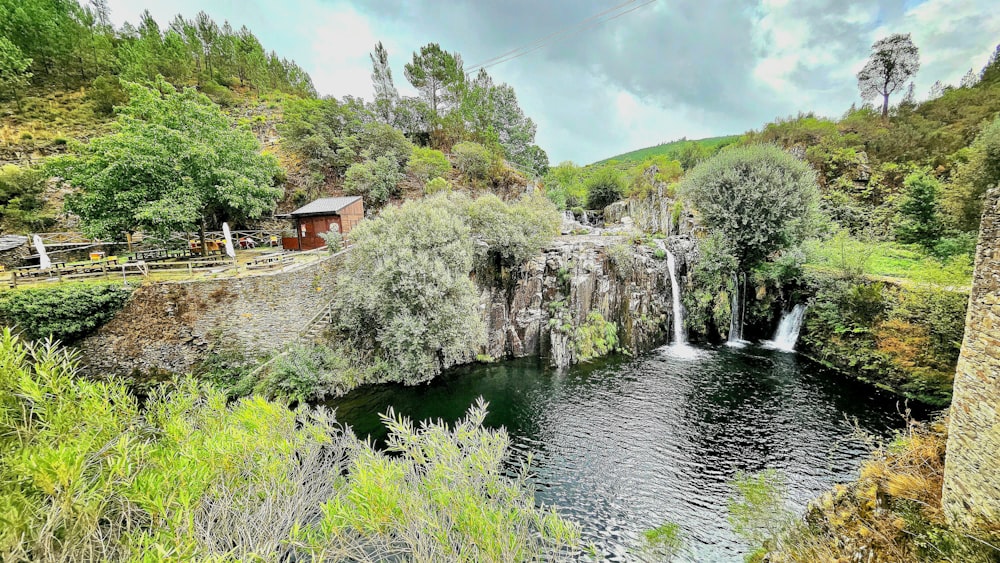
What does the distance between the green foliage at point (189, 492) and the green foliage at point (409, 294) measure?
8.87 meters

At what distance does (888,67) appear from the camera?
32.0 metres

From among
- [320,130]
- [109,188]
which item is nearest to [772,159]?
[109,188]

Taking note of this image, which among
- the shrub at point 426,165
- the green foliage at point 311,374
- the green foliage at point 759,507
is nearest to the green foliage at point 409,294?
the green foliage at point 311,374

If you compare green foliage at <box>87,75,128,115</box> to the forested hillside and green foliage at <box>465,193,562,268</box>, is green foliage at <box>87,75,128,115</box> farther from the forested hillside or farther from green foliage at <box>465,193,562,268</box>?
green foliage at <box>465,193,562,268</box>

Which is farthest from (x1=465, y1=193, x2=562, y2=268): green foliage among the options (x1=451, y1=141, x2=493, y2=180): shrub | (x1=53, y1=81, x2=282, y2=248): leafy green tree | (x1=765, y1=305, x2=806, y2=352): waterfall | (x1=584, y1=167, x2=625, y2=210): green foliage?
(x1=584, y1=167, x2=625, y2=210): green foliage

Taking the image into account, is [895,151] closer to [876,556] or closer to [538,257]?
[538,257]

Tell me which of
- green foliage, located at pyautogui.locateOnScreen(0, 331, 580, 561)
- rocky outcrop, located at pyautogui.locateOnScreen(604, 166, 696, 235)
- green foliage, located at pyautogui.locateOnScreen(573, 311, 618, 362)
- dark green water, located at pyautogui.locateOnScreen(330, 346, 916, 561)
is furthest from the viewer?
rocky outcrop, located at pyautogui.locateOnScreen(604, 166, 696, 235)

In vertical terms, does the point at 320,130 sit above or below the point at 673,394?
above

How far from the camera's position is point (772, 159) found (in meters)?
19.8

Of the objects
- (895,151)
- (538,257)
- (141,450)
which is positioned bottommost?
(141,450)

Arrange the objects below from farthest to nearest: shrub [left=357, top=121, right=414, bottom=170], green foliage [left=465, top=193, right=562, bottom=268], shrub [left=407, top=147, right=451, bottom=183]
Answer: shrub [left=357, top=121, right=414, bottom=170]
shrub [left=407, top=147, right=451, bottom=183]
green foliage [left=465, top=193, right=562, bottom=268]

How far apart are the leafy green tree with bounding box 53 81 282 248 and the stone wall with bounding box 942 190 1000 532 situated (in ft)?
84.1

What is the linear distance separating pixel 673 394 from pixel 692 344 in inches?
288

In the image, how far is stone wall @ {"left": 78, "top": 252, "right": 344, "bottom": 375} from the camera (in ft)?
45.7
